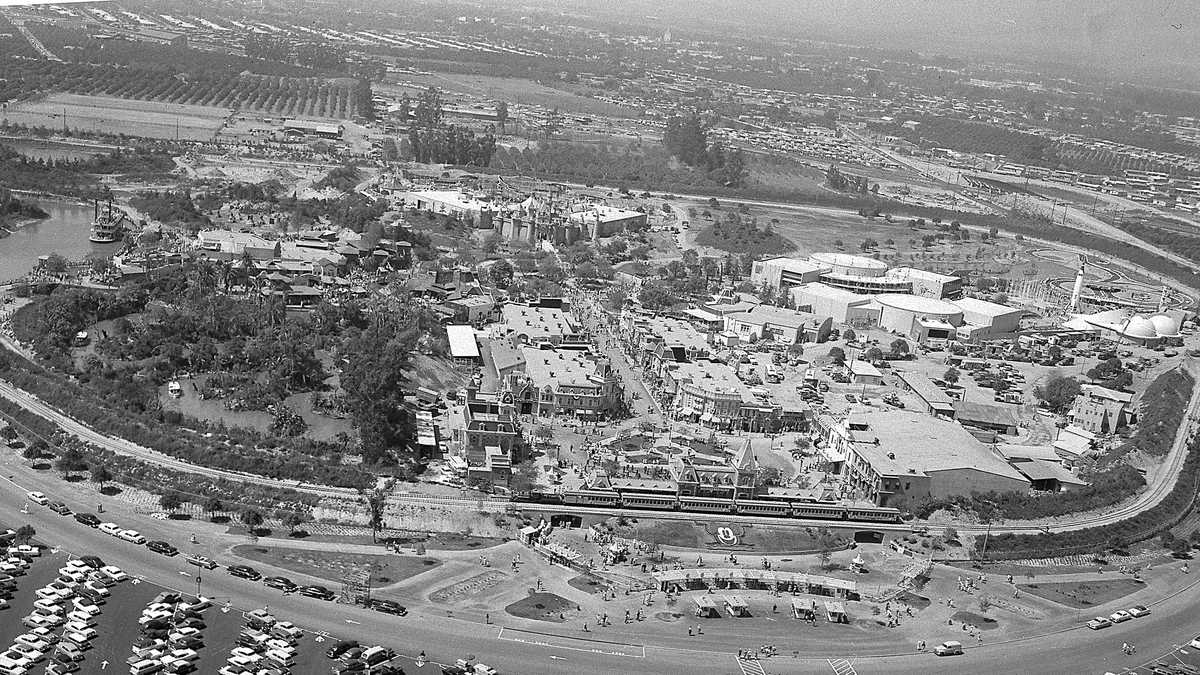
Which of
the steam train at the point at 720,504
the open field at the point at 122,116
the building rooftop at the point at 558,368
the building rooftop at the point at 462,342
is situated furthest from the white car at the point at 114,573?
the open field at the point at 122,116

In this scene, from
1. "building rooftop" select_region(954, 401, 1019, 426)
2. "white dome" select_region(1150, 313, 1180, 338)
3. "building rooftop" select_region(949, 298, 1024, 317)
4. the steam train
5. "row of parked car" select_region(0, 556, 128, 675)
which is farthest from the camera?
"white dome" select_region(1150, 313, 1180, 338)

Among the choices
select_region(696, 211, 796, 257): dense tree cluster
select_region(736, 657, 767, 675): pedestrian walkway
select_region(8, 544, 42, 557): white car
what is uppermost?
select_region(8, 544, 42, 557): white car

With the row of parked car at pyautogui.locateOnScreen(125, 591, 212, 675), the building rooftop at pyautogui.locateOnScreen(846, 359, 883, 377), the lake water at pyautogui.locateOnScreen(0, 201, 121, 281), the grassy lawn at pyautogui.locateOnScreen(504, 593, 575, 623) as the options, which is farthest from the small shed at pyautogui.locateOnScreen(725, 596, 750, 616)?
the lake water at pyautogui.locateOnScreen(0, 201, 121, 281)

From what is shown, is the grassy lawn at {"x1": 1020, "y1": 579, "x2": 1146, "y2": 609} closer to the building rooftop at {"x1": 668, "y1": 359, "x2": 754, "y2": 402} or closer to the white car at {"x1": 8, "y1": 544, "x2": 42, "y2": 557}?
the building rooftop at {"x1": 668, "y1": 359, "x2": 754, "y2": 402}

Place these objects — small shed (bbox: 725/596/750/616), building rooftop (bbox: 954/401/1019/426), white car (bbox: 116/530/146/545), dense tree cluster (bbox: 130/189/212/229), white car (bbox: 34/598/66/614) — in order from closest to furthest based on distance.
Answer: white car (bbox: 34/598/66/614) < small shed (bbox: 725/596/750/616) < white car (bbox: 116/530/146/545) < building rooftop (bbox: 954/401/1019/426) < dense tree cluster (bbox: 130/189/212/229)

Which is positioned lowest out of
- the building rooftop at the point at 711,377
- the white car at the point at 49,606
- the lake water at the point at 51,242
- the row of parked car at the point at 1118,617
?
the lake water at the point at 51,242

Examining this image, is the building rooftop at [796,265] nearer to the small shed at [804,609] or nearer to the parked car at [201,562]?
the small shed at [804,609]
